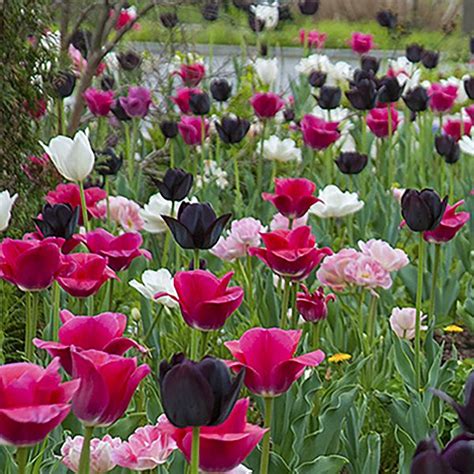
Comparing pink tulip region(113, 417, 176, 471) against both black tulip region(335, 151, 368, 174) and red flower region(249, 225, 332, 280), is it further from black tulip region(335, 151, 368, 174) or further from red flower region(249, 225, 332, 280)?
black tulip region(335, 151, 368, 174)

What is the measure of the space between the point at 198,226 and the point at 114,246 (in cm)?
29

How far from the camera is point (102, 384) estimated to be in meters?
1.10

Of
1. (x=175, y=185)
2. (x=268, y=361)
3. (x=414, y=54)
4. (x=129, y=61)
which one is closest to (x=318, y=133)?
(x=129, y=61)

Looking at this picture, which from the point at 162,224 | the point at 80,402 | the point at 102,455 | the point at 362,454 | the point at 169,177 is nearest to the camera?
the point at 80,402

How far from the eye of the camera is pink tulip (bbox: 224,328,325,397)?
1270 millimetres

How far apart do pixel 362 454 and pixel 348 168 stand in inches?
63.5

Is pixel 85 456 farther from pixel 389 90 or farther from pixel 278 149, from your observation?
pixel 278 149

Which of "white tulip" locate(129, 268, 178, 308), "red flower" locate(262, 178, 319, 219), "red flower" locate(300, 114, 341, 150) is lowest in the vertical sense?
"red flower" locate(300, 114, 341, 150)

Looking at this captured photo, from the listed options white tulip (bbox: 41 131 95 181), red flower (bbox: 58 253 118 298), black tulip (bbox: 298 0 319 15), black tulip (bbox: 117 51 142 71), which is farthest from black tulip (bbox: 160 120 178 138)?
black tulip (bbox: 298 0 319 15)

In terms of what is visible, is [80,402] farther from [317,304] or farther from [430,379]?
[430,379]

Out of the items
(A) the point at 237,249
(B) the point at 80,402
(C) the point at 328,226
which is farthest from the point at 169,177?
(C) the point at 328,226

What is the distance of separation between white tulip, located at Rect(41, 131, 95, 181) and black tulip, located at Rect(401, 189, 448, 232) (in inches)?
27.9

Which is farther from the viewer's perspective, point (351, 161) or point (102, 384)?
point (351, 161)

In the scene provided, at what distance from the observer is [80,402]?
1.11m
